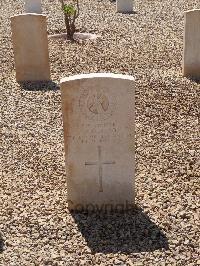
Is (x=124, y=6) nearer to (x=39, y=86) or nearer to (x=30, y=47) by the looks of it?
(x=30, y=47)

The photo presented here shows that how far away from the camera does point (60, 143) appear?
5.83 metres

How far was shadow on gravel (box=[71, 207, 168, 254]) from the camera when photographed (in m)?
3.86

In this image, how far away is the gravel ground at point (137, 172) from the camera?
12.6ft

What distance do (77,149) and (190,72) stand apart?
4316 millimetres

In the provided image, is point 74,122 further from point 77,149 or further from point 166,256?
point 166,256

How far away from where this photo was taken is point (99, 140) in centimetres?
421

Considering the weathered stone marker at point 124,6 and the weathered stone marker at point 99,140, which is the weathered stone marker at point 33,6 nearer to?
the weathered stone marker at point 124,6

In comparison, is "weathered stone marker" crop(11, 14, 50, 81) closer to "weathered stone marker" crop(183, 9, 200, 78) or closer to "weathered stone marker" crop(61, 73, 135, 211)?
"weathered stone marker" crop(183, 9, 200, 78)

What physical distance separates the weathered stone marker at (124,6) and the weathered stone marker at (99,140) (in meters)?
10.2

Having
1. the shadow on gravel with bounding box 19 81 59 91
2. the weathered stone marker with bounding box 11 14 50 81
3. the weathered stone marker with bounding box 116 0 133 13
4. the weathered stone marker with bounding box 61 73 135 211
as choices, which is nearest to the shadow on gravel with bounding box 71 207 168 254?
the weathered stone marker with bounding box 61 73 135 211

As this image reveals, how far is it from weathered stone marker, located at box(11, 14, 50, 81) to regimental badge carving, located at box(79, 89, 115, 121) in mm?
4043

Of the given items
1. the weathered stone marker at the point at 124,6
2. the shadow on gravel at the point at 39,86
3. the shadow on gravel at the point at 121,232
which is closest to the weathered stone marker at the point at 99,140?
the shadow on gravel at the point at 121,232

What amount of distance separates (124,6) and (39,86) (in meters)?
6.74

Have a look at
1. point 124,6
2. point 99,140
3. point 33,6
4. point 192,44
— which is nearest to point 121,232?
point 99,140
